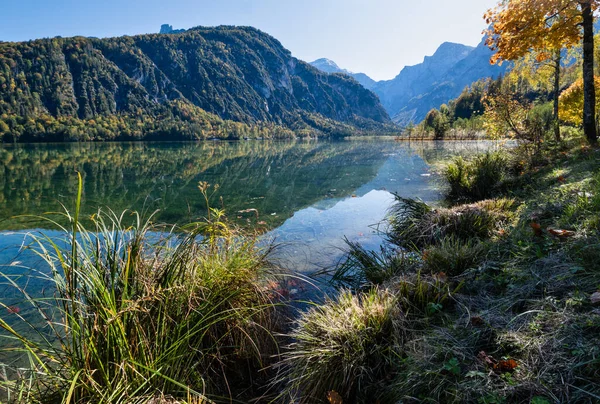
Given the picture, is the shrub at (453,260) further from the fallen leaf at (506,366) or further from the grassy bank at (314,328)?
the fallen leaf at (506,366)

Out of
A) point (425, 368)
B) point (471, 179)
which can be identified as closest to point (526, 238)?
point (425, 368)

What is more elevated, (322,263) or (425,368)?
(425,368)

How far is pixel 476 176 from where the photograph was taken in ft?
30.7

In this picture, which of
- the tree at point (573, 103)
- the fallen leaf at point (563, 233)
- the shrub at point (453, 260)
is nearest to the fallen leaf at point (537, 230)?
the fallen leaf at point (563, 233)

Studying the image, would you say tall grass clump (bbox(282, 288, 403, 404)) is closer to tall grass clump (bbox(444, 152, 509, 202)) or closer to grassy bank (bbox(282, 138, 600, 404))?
grassy bank (bbox(282, 138, 600, 404))

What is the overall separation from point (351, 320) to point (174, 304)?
Answer: 1.60m

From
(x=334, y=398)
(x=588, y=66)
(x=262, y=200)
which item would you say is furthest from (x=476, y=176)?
(x=334, y=398)

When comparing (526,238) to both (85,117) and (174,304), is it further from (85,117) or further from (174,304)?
(85,117)

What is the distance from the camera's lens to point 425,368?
237cm

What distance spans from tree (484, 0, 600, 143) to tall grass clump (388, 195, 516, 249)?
5851 millimetres

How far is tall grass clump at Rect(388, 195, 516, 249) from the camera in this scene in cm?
584

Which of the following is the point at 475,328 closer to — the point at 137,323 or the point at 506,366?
the point at 506,366

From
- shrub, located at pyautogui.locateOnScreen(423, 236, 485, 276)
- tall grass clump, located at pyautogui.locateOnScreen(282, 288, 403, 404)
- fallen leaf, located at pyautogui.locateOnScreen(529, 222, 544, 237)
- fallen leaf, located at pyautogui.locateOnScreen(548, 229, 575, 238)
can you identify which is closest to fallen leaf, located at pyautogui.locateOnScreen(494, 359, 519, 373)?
tall grass clump, located at pyautogui.locateOnScreen(282, 288, 403, 404)

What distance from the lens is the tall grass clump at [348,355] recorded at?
2.60 metres
